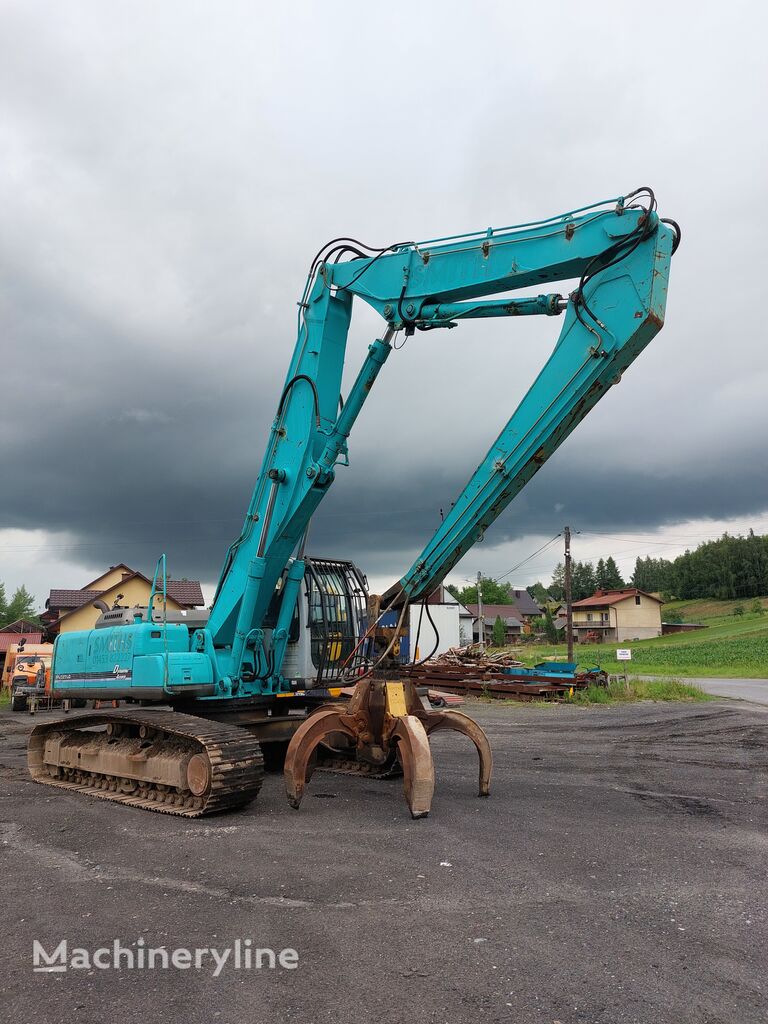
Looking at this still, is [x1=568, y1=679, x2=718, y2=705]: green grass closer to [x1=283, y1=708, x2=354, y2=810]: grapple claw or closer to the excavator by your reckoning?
the excavator

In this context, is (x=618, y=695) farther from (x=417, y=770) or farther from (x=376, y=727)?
(x=417, y=770)

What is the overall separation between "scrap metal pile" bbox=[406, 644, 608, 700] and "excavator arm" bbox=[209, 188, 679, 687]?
12912 millimetres

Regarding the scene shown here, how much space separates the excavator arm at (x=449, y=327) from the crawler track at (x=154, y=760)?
131 centimetres

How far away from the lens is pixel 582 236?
802cm

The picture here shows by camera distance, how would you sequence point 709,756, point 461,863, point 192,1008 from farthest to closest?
1. point 709,756
2. point 461,863
3. point 192,1008

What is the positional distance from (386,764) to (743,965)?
6.13 metres

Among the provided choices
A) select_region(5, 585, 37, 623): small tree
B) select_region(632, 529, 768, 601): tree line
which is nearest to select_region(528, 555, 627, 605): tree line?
select_region(632, 529, 768, 601): tree line

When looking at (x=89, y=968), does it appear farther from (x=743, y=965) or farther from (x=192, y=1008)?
(x=743, y=965)

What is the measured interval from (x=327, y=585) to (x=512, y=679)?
51.7 feet

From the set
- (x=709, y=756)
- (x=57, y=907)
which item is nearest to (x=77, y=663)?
(x=57, y=907)

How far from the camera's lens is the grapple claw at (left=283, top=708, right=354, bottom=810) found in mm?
8055

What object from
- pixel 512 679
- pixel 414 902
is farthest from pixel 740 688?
pixel 414 902

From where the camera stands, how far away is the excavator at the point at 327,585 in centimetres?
788

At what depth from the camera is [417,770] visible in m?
7.41
